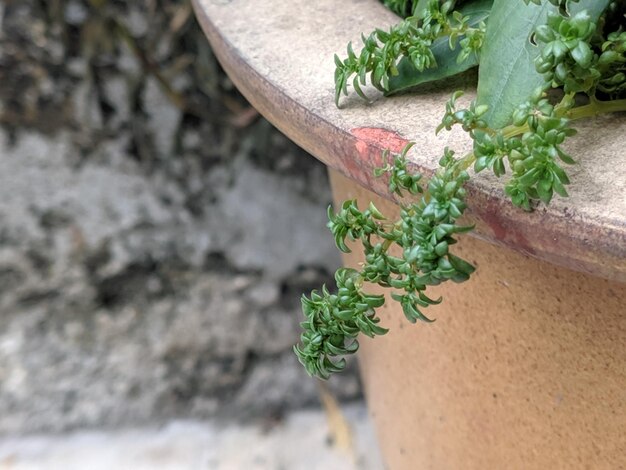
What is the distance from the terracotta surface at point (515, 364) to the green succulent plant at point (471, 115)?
11 cm

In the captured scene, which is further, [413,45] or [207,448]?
[207,448]

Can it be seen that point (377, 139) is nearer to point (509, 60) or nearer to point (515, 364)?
point (509, 60)

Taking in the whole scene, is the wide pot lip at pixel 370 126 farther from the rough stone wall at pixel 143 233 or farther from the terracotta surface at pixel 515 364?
the rough stone wall at pixel 143 233

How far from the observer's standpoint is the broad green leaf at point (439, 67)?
526 mm

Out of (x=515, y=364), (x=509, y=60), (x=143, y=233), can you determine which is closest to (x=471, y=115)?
(x=509, y=60)

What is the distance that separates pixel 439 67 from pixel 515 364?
0.77 ft

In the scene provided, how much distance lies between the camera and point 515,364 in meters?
0.58

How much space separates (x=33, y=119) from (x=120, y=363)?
1.51 feet

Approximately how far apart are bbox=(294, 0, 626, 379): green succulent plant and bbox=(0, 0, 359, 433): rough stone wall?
2.53 feet

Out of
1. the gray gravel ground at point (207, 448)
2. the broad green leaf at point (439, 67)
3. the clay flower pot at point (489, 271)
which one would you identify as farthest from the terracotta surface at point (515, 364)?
the gray gravel ground at point (207, 448)

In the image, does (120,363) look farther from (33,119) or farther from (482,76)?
(482,76)

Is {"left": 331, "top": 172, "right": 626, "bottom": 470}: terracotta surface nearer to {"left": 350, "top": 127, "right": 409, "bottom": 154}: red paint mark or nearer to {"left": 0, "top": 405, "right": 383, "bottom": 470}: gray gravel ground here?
{"left": 350, "top": 127, "right": 409, "bottom": 154}: red paint mark

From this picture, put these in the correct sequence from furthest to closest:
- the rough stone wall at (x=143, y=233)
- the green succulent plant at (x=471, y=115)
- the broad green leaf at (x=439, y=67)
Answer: the rough stone wall at (x=143, y=233)
the broad green leaf at (x=439, y=67)
the green succulent plant at (x=471, y=115)

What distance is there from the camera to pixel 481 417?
0.66m
